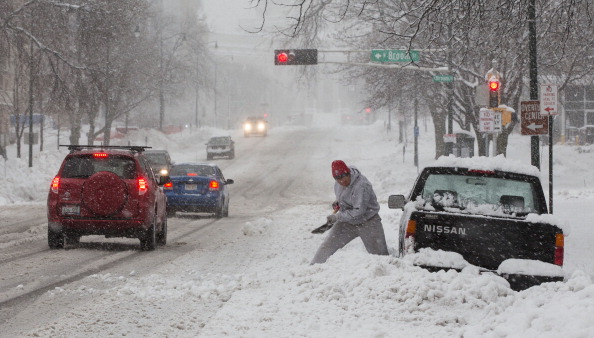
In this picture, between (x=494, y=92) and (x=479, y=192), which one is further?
(x=494, y=92)

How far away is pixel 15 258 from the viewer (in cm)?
1327

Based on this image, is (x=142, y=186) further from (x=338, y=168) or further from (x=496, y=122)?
(x=496, y=122)

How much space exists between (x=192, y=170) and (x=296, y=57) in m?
7.07

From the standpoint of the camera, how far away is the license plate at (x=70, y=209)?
559 inches

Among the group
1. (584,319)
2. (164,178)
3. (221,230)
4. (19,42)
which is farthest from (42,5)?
(584,319)

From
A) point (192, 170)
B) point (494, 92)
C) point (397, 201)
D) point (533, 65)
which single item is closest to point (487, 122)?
point (494, 92)

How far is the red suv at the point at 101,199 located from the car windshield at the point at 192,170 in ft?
31.1

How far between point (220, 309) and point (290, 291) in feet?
2.91

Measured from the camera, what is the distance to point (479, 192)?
973 cm

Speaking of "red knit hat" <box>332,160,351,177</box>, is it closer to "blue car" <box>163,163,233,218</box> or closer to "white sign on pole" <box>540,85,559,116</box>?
"white sign on pole" <box>540,85,559,116</box>

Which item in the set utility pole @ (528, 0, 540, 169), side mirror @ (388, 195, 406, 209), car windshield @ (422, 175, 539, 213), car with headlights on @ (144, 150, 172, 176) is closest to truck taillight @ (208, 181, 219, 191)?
utility pole @ (528, 0, 540, 169)

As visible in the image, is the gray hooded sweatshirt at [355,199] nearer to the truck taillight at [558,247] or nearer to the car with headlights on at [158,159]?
the truck taillight at [558,247]

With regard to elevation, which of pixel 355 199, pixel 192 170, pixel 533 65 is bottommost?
pixel 192 170

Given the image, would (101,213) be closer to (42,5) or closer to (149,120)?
(42,5)
